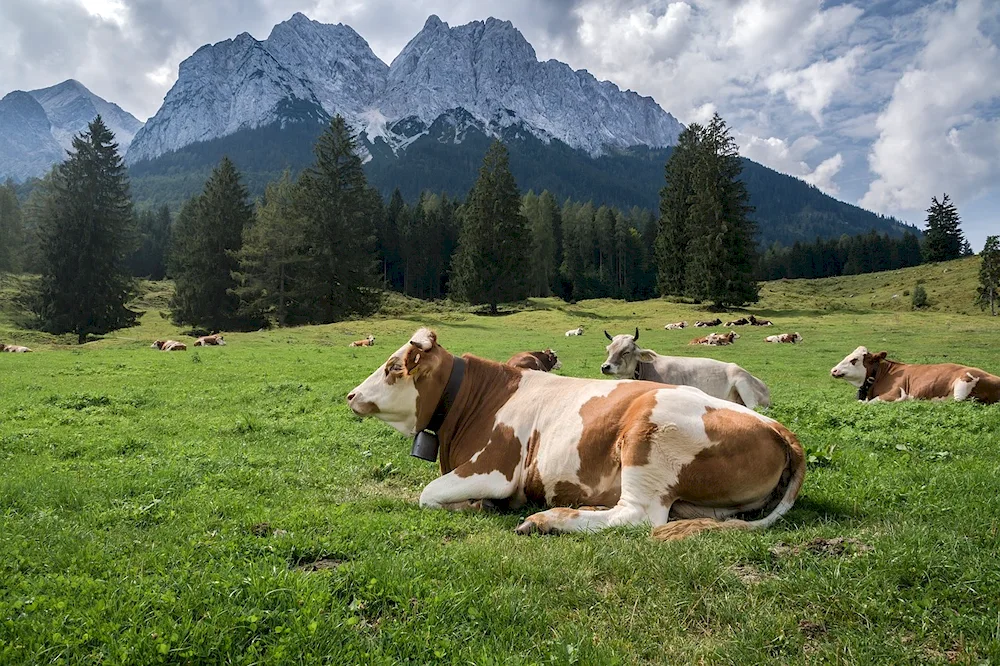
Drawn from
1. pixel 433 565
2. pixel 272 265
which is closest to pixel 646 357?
pixel 433 565

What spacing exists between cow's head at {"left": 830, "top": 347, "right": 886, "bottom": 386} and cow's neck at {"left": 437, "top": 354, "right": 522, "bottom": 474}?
11.1m

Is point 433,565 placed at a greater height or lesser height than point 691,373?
lesser

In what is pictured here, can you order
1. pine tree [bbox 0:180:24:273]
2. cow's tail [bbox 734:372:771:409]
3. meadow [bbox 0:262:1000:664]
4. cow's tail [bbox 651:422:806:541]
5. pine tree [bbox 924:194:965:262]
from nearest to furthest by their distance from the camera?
meadow [bbox 0:262:1000:664] → cow's tail [bbox 651:422:806:541] → cow's tail [bbox 734:372:771:409] → pine tree [bbox 0:180:24:273] → pine tree [bbox 924:194:965:262]

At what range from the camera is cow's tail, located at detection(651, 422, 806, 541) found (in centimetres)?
432

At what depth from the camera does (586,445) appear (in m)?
5.32

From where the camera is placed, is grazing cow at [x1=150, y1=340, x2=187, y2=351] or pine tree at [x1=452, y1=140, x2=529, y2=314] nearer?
grazing cow at [x1=150, y1=340, x2=187, y2=351]

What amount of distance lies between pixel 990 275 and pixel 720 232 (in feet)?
93.4

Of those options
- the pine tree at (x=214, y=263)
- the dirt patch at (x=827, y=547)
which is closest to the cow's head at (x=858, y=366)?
the dirt patch at (x=827, y=547)

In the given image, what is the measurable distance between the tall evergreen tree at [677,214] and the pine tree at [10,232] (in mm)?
74305

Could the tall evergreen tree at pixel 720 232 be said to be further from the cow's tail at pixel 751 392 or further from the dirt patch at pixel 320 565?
the dirt patch at pixel 320 565

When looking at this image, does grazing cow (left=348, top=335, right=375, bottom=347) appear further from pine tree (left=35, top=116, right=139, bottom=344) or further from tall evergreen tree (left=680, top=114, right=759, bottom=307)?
tall evergreen tree (left=680, top=114, right=759, bottom=307)

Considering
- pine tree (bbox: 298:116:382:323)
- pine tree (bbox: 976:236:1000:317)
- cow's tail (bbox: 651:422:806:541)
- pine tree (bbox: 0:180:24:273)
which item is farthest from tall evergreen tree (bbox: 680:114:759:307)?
pine tree (bbox: 0:180:24:273)

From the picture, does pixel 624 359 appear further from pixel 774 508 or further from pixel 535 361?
pixel 774 508

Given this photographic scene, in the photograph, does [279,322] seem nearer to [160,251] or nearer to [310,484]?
[310,484]
